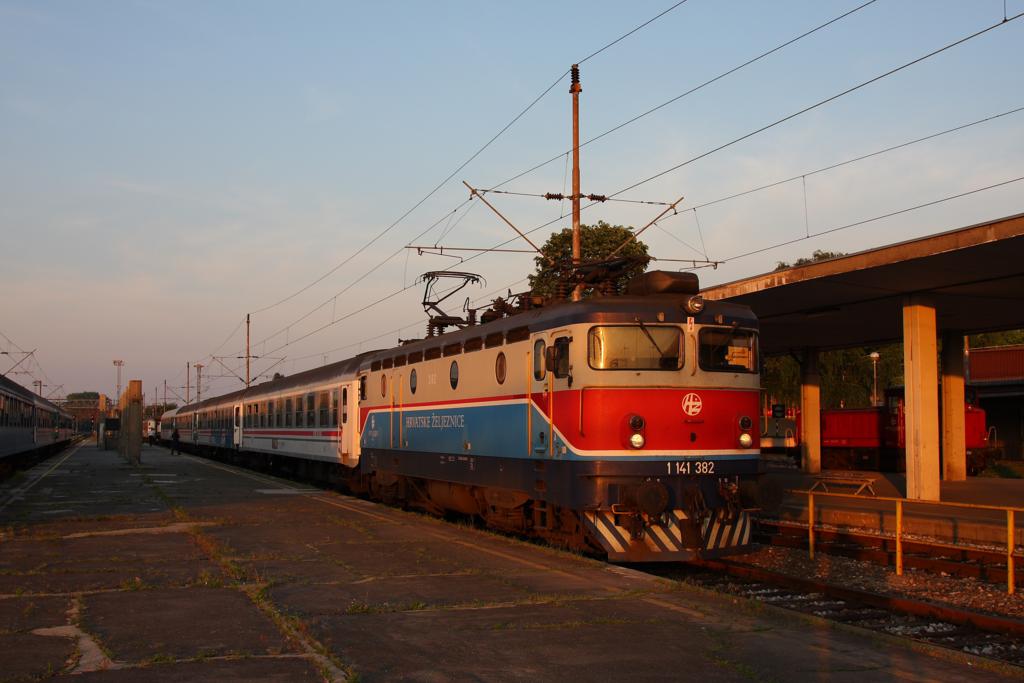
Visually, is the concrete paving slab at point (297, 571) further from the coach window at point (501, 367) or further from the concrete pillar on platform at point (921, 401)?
the concrete pillar on platform at point (921, 401)

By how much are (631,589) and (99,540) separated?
26.7ft

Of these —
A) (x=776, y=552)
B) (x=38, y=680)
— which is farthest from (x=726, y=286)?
(x=38, y=680)

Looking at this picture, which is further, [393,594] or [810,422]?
[810,422]

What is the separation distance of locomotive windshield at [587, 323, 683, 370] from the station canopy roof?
6.21m

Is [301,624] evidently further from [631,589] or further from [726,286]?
[726,286]

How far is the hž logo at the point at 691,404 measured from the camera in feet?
40.5

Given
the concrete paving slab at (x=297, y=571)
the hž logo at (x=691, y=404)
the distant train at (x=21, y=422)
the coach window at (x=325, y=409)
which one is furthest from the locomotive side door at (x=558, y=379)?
the distant train at (x=21, y=422)

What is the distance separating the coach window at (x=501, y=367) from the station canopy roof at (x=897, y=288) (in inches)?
293

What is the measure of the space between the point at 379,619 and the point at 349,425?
15285 mm

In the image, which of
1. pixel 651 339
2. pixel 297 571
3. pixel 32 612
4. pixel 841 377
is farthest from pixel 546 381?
pixel 841 377

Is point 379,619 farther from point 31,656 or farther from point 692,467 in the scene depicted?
point 692,467

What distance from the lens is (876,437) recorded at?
35.2m

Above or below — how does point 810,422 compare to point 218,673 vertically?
above

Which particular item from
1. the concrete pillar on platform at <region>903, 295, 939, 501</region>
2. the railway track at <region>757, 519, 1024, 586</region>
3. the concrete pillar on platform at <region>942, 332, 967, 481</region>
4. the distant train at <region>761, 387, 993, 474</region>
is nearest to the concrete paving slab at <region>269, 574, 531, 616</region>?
the railway track at <region>757, 519, 1024, 586</region>
